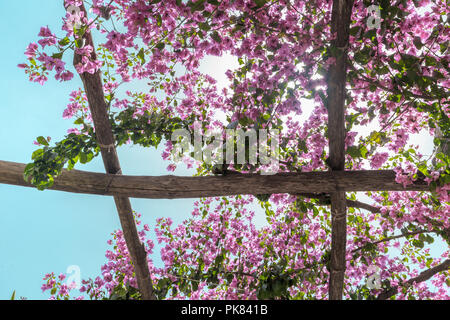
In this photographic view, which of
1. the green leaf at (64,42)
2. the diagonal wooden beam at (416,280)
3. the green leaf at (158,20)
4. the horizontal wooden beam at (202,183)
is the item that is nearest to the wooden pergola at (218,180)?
the horizontal wooden beam at (202,183)

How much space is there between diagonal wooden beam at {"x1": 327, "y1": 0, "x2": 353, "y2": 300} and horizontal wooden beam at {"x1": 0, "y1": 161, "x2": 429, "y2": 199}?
16 centimetres

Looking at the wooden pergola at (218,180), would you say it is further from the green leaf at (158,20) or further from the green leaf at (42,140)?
the green leaf at (158,20)

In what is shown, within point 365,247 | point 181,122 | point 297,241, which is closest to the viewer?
point 181,122

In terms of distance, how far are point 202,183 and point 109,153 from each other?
94 cm

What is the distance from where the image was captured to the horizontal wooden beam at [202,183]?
239cm

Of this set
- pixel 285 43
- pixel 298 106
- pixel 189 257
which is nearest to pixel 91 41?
pixel 285 43

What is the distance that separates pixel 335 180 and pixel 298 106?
29.4 inches

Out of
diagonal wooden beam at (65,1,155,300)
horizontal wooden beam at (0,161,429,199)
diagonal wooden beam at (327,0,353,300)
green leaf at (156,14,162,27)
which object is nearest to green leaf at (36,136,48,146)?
horizontal wooden beam at (0,161,429,199)

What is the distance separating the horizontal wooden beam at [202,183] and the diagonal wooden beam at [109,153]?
0.23m

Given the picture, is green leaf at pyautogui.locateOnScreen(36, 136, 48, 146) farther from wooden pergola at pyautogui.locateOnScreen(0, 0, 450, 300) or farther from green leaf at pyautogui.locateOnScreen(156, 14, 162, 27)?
green leaf at pyautogui.locateOnScreen(156, 14, 162, 27)

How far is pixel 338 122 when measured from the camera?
2332mm

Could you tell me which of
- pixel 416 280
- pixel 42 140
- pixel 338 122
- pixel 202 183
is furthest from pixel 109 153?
pixel 416 280
